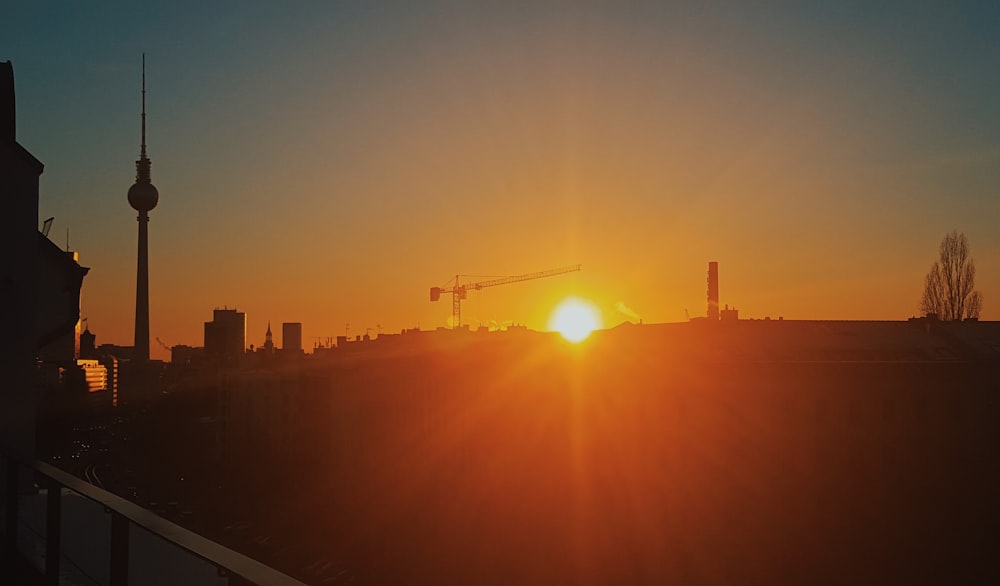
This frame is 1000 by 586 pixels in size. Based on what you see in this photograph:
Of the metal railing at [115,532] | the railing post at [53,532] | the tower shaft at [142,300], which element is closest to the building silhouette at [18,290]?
the metal railing at [115,532]

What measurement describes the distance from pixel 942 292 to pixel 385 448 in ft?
114

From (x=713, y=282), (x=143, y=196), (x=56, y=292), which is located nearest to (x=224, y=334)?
(x=143, y=196)

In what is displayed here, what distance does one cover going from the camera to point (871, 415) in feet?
135

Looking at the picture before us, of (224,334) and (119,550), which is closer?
(119,550)

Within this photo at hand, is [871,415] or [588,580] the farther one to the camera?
[871,415]

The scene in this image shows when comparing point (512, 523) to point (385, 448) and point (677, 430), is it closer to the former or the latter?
point (677, 430)

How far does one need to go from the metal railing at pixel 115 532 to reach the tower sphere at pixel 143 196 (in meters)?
146

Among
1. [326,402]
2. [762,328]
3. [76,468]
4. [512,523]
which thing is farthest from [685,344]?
[76,468]

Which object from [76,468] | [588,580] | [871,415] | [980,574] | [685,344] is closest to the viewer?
[980,574]

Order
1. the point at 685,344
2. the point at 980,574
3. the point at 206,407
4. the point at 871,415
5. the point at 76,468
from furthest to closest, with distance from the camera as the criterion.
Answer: the point at 206,407, the point at 76,468, the point at 685,344, the point at 871,415, the point at 980,574

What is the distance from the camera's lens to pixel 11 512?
530cm

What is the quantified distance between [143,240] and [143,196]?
9.58 metres

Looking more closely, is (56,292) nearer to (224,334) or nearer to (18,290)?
(18,290)

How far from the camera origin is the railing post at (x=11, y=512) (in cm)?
515
